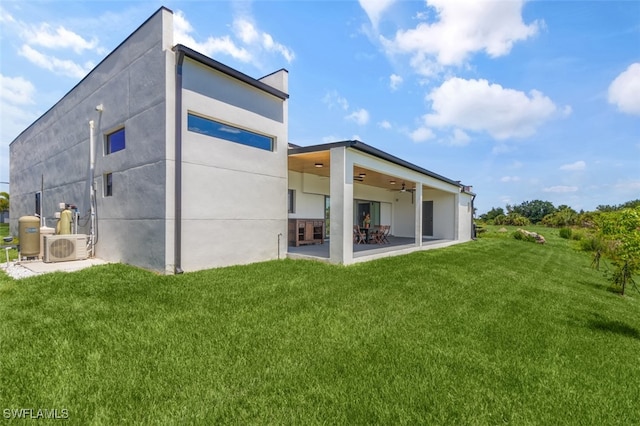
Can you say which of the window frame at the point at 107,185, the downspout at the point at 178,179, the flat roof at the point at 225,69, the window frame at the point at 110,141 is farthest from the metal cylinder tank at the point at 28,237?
the flat roof at the point at 225,69

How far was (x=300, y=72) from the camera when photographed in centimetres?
935

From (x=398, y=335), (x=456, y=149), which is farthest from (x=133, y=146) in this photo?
(x=456, y=149)

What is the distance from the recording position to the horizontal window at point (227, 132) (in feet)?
22.9

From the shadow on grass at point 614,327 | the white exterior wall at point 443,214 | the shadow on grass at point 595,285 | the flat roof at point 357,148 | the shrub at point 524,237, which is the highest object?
the flat roof at point 357,148

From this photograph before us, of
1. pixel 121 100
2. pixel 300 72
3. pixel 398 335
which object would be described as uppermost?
pixel 300 72

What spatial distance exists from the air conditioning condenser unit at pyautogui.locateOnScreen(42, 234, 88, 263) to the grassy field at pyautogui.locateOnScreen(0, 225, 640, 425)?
1755 mm

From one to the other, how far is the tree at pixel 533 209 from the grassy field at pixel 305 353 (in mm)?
62687

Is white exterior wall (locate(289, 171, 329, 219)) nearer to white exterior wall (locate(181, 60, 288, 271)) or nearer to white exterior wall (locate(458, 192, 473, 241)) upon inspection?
white exterior wall (locate(181, 60, 288, 271))

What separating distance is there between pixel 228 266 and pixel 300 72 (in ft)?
21.8

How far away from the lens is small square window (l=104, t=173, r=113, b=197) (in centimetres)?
816

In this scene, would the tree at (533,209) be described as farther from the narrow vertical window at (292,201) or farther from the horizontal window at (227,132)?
the horizontal window at (227,132)

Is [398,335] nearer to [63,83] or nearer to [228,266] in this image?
[228,266]

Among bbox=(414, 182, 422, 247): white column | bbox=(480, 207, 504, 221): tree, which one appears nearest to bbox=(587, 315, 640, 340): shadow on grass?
bbox=(414, 182, 422, 247): white column

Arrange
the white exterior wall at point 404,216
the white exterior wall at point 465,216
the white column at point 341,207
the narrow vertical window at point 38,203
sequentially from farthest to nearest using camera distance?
the white exterior wall at point 404,216 → the white exterior wall at point 465,216 → the narrow vertical window at point 38,203 → the white column at point 341,207
